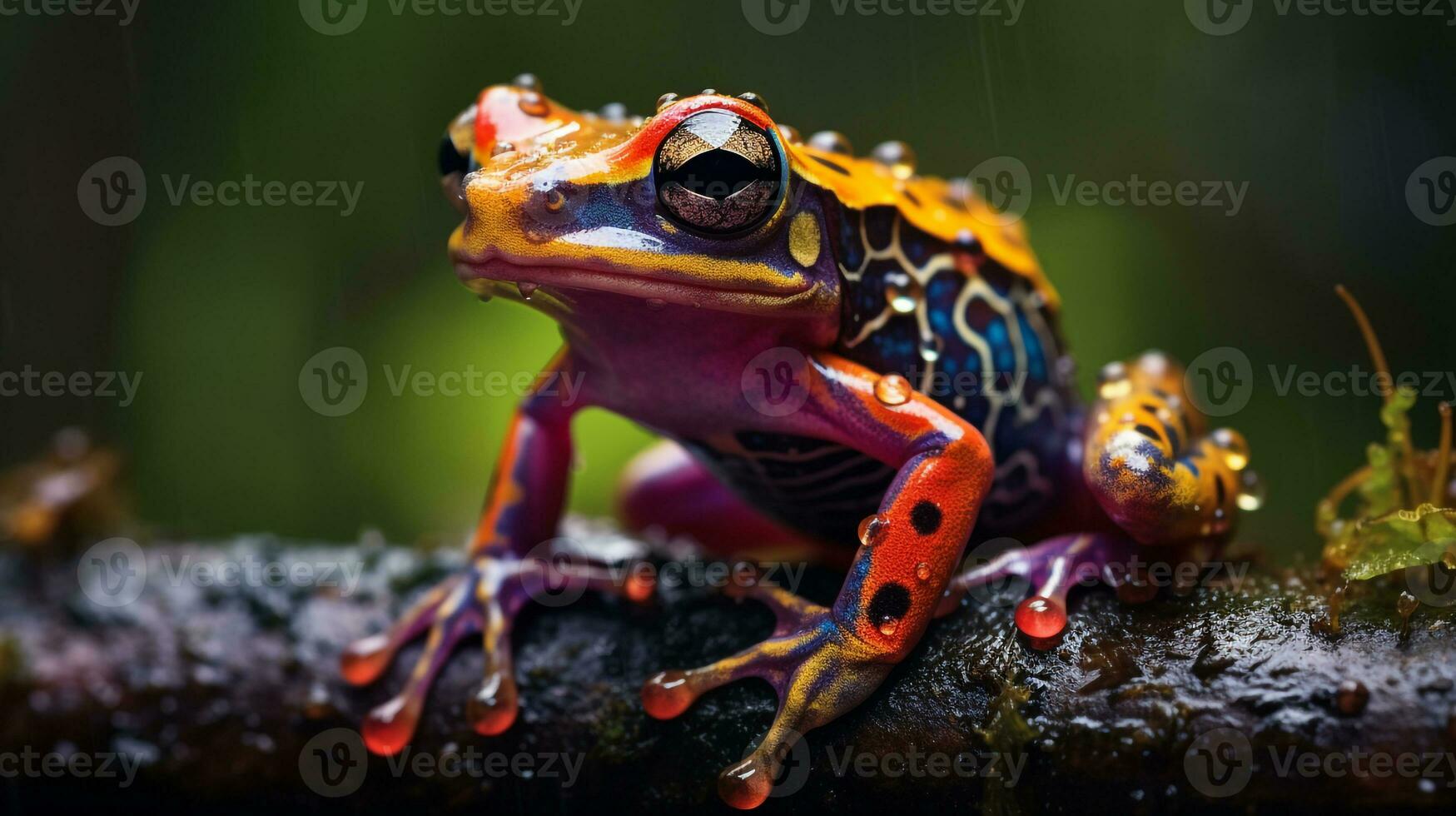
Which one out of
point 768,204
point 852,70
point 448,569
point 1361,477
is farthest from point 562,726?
point 852,70

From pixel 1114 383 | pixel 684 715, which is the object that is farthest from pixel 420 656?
pixel 1114 383

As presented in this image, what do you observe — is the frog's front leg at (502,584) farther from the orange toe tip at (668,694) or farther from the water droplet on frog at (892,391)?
the water droplet on frog at (892,391)

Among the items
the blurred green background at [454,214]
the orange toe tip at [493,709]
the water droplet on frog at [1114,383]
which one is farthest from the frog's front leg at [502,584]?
the blurred green background at [454,214]

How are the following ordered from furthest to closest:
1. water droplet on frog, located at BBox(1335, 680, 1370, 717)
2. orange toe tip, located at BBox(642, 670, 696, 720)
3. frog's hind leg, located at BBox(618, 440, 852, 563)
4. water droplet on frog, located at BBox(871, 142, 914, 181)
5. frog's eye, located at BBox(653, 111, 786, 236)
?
frog's hind leg, located at BBox(618, 440, 852, 563) < water droplet on frog, located at BBox(871, 142, 914, 181) < orange toe tip, located at BBox(642, 670, 696, 720) < frog's eye, located at BBox(653, 111, 786, 236) < water droplet on frog, located at BBox(1335, 680, 1370, 717)

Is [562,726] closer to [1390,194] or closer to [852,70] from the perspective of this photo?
[852,70]

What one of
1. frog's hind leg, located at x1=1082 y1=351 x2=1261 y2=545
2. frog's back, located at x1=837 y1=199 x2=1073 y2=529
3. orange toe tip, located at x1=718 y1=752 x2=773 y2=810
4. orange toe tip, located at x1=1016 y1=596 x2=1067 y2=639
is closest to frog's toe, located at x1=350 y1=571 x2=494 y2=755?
orange toe tip, located at x1=718 y1=752 x2=773 y2=810

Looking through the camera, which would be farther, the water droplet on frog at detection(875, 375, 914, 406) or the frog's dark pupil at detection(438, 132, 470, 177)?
the frog's dark pupil at detection(438, 132, 470, 177)

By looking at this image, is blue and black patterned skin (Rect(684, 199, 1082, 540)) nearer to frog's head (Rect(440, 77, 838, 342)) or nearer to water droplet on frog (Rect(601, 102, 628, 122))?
frog's head (Rect(440, 77, 838, 342))
